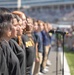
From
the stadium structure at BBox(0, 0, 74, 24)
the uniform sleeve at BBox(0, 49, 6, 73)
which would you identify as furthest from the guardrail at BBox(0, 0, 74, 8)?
the uniform sleeve at BBox(0, 49, 6, 73)

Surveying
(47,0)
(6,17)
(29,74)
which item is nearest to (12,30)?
(6,17)

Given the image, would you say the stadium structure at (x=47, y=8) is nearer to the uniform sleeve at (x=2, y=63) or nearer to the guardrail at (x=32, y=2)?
the guardrail at (x=32, y=2)

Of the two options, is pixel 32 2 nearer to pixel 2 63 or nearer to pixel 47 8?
pixel 47 8

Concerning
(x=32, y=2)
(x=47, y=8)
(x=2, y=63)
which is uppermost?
(x=32, y=2)

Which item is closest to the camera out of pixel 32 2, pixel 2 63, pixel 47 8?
pixel 2 63

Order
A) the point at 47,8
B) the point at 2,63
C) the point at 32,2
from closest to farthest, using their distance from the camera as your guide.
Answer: the point at 2,63
the point at 47,8
the point at 32,2

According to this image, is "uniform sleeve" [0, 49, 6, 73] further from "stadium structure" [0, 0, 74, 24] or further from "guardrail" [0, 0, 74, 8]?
"stadium structure" [0, 0, 74, 24]

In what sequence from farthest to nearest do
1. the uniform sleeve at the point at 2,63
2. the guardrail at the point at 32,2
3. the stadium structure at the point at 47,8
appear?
the stadium structure at the point at 47,8 < the guardrail at the point at 32,2 < the uniform sleeve at the point at 2,63

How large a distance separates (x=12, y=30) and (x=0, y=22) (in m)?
0.22

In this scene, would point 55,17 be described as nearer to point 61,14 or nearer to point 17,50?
point 61,14

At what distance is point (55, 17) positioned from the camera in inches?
3888

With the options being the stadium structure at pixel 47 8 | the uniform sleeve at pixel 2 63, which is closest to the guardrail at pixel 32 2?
the stadium structure at pixel 47 8

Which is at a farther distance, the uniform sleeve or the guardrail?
the guardrail

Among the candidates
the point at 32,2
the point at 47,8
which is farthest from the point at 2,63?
the point at 32,2
